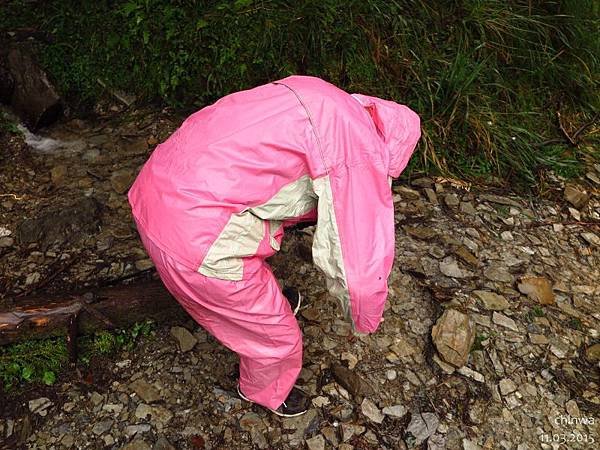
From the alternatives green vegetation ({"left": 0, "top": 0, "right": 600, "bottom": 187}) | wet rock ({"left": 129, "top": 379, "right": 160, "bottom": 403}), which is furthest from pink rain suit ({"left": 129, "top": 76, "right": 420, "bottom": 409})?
green vegetation ({"left": 0, "top": 0, "right": 600, "bottom": 187})

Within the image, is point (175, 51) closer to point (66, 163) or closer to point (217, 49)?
A: point (217, 49)

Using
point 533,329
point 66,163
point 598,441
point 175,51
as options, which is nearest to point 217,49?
point 175,51

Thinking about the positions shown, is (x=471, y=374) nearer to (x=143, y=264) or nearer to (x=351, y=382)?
(x=351, y=382)

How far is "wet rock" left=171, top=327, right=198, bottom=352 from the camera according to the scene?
3061mm

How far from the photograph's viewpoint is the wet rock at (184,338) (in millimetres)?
3061

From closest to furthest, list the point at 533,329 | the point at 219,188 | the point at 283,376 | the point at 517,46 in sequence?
the point at 219,188 < the point at 283,376 < the point at 533,329 < the point at 517,46

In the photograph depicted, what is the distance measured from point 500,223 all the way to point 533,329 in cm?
100

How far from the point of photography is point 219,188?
207 centimetres

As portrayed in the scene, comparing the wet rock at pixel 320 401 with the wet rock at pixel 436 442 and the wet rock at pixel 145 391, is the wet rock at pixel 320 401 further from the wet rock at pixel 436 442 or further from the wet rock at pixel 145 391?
the wet rock at pixel 145 391

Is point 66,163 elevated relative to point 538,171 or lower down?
elevated

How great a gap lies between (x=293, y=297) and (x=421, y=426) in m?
0.99

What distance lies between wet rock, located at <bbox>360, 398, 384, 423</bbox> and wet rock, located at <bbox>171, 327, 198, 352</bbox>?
97 centimetres

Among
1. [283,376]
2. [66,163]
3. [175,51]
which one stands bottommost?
[283,376]

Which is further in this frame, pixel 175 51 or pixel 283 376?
pixel 175 51
